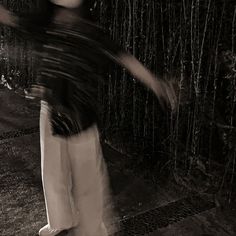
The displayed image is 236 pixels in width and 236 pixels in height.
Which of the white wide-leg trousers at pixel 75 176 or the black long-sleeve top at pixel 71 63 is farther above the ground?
the black long-sleeve top at pixel 71 63

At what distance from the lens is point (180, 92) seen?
3826 millimetres

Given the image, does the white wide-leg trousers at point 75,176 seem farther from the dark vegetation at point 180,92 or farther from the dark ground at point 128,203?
the dark vegetation at point 180,92

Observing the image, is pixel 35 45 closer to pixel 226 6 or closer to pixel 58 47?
pixel 58 47

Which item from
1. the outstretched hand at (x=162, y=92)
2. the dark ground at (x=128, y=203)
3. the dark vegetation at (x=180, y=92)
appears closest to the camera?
the outstretched hand at (x=162, y=92)

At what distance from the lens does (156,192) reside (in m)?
3.79

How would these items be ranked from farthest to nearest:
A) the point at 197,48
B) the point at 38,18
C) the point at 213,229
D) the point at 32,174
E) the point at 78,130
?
the point at 32,174 → the point at 197,48 → the point at 213,229 → the point at 78,130 → the point at 38,18

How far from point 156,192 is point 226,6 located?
1496 mm

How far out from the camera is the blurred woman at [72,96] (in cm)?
234

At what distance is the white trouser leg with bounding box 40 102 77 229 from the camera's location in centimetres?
265

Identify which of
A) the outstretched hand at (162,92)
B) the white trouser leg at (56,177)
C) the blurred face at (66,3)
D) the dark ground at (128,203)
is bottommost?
the dark ground at (128,203)

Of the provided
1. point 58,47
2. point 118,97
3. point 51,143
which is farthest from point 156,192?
point 58,47

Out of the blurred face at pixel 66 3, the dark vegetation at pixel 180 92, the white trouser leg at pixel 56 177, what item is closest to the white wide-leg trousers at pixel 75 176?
the white trouser leg at pixel 56 177

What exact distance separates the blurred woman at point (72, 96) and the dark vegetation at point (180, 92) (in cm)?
84

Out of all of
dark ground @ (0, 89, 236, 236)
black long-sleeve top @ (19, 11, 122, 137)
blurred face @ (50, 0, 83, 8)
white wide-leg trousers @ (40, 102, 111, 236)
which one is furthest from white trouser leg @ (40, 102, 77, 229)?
blurred face @ (50, 0, 83, 8)
